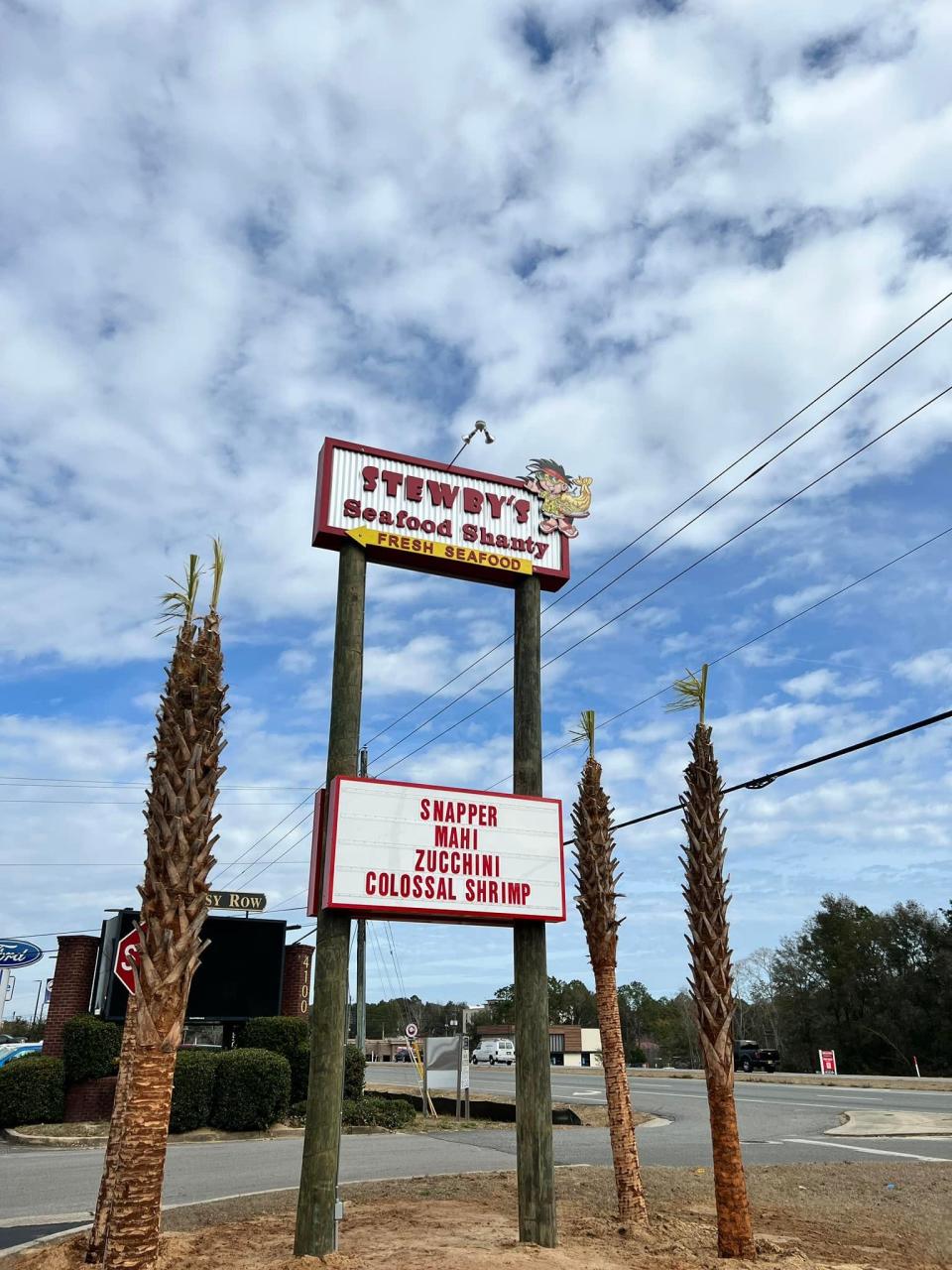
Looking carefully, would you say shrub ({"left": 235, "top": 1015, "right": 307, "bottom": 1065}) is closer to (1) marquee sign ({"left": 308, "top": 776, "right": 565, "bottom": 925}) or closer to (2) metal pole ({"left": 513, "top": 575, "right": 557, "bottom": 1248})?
(2) metal pole ({"left": 513, "top": 575, "right": 557, "bottom": 1248})

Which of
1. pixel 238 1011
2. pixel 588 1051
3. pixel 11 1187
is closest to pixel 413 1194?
pixel 11 1187

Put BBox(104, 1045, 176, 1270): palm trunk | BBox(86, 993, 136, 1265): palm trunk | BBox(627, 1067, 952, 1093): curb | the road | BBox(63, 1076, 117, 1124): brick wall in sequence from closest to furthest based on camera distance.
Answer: BBox(104, 1045, 176, 1270): palm trunk, BBox(86, 993, 136, 1265): palm trunk, the road, BBox(63, 1076, 117, 1124): brick wall, BBox(627, 1067, 952, 1093): curb

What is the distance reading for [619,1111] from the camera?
10484 mm

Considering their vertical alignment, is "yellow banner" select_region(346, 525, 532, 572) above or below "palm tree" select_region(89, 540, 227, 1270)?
above

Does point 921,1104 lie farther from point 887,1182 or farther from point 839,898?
point 839,898

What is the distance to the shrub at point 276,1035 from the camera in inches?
879

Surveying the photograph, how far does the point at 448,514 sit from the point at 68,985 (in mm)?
17170

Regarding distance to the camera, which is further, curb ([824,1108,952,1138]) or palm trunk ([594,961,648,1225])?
curb ([824,1108,952,1138])

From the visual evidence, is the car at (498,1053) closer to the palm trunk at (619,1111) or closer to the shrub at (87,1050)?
the shrub at (87,1050)

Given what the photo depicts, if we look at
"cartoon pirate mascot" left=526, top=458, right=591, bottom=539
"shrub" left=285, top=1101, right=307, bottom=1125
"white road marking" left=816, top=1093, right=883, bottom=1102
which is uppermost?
"cartoon pirate mascot" left=526, top=458, right=591, bottom=539

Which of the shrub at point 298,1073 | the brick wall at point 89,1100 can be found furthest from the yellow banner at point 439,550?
the brick wall at point 89,1100

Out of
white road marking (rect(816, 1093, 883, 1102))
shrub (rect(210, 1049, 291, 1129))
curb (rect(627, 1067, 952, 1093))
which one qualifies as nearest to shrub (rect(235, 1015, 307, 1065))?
shrub (rect(210, 1049, 291, 1129))

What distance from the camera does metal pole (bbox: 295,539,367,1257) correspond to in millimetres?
8117

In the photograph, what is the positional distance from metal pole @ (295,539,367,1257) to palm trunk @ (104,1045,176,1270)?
4.41 ft
